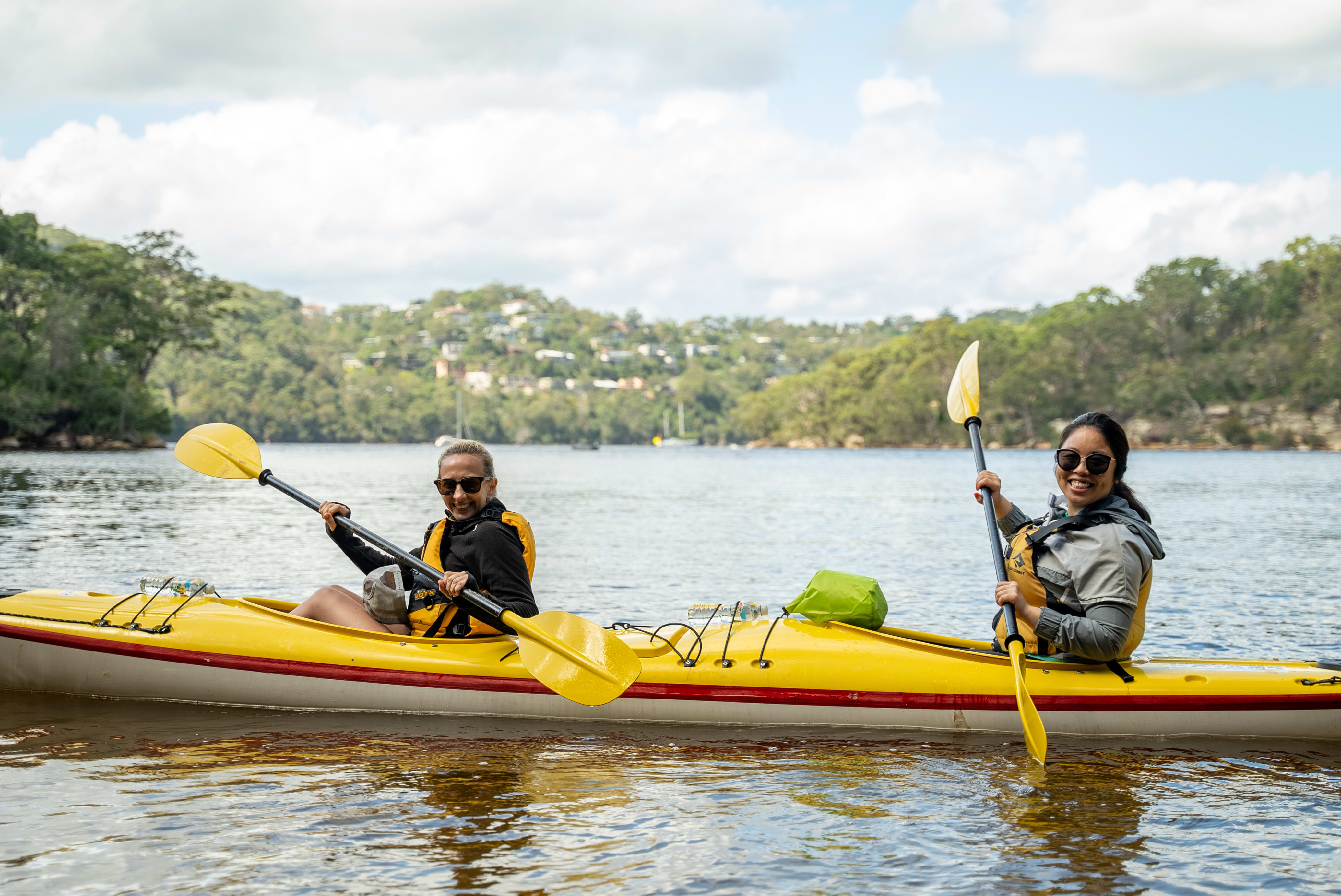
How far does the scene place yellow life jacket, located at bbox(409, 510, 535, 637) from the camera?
5.45m

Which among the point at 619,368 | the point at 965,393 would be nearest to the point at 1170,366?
the point at 965,393

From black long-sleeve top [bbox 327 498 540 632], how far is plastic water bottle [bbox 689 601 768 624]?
0.88m

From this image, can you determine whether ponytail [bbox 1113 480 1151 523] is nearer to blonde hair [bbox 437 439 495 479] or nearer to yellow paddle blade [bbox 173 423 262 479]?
blonde hair [bbox 437 439 495 479]

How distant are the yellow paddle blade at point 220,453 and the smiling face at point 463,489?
5.56ft

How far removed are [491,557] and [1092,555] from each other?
266 cm

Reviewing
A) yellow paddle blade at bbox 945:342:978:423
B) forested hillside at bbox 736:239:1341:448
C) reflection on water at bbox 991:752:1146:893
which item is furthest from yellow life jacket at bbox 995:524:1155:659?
forested hillside at bbox 736:239:1341:448

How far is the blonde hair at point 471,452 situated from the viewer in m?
5.34

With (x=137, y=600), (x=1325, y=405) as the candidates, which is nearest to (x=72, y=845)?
(x=137, y=600)

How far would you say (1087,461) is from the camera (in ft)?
15.9

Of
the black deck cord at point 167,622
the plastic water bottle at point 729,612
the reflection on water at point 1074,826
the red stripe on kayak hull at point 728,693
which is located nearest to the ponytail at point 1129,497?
the red stripe on kayak hull at point 728,693

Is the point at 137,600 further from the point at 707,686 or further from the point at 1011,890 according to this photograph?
the point at 1011,890

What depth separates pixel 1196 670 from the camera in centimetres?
548

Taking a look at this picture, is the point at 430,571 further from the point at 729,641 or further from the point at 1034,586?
the point at 1034,586

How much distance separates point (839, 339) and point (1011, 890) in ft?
620
